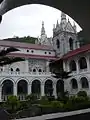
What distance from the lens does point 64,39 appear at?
35.9 metres

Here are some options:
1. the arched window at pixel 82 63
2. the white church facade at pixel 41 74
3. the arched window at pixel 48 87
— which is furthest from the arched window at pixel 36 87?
the arched window at pixel 82 63

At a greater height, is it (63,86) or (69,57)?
(69,57)

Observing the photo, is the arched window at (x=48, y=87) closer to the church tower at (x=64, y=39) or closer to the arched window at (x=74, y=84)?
the arched window at (x=74, y=84)

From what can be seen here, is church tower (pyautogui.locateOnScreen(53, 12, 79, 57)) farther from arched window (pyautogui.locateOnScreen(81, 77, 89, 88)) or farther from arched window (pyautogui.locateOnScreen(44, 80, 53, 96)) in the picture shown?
arched window (pyautogui.locateOnScreen(81, 77, 89, 88))

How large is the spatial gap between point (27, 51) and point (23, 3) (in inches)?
1240

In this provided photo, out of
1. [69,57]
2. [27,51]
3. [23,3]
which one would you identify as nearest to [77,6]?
[23,3]

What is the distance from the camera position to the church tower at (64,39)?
36.0 meters

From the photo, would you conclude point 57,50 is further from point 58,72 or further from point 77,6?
point 77,6

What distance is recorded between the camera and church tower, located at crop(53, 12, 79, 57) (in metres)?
36.0

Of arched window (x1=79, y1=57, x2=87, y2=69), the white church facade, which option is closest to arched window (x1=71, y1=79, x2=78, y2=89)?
the white church facade

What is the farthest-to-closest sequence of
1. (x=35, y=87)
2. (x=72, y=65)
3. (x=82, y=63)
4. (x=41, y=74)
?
(x=72, y=65), (x=82, y=63), (x=41, y=74), (x=35, y=87)

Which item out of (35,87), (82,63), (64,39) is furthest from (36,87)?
(64,39)

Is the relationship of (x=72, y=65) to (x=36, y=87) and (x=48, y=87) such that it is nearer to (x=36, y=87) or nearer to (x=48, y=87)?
(x=48, y=87)

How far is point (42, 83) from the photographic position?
27.6 meters
